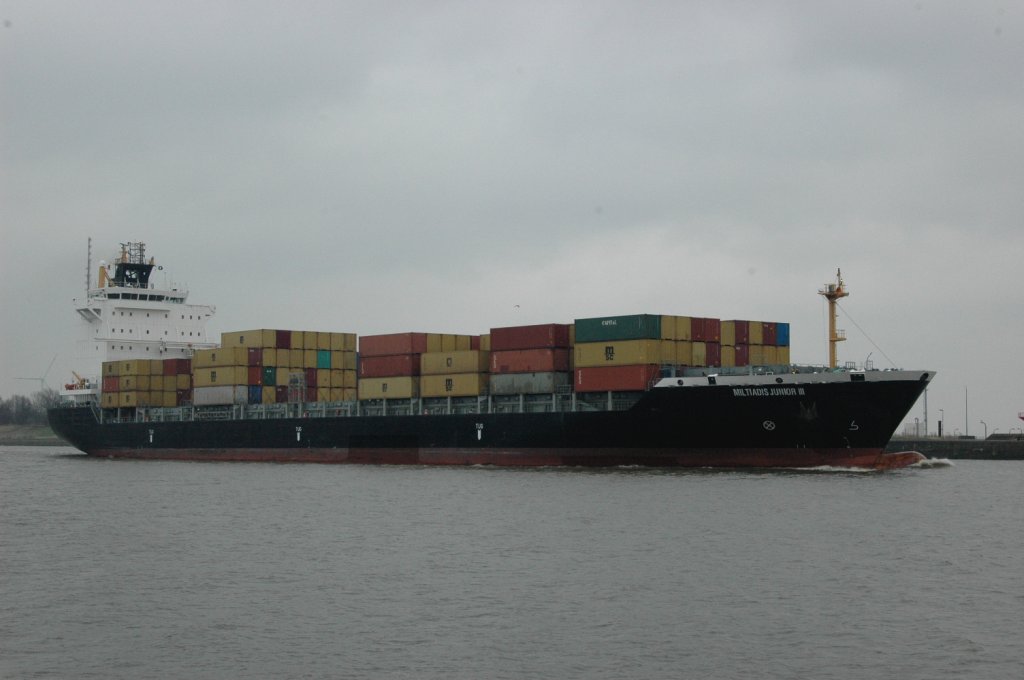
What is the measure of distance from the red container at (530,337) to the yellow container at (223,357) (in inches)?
774

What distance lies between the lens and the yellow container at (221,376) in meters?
66.9

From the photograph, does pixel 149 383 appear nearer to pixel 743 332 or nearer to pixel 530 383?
pixel 530 383

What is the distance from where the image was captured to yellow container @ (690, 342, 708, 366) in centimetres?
5003

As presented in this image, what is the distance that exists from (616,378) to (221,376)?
95.1 ft

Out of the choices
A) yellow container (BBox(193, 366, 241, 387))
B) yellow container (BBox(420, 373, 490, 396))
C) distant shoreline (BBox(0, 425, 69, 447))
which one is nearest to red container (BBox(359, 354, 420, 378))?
yellow container (BBox(420, 373, 490, 396))

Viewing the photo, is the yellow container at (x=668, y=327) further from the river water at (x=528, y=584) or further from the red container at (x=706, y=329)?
the river water at (x=528, y=584)

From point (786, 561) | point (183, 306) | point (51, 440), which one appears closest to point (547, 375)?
point (786, 561)

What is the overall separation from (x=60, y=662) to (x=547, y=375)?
36.0m

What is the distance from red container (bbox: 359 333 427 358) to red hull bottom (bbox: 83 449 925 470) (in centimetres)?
528

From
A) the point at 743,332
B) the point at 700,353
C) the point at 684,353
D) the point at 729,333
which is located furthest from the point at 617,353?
the point at 743,332

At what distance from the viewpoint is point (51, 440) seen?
155375 mm

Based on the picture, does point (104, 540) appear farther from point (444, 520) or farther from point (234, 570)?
point (444, 520)

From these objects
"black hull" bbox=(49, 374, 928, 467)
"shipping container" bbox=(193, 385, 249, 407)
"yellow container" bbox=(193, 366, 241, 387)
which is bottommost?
"black hull" bbox=(49, 374, 928, 467)

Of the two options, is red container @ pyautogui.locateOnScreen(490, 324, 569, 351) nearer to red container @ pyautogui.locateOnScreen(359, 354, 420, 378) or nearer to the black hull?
the black hull
